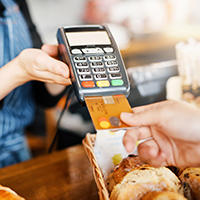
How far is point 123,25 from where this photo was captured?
1.13 meters

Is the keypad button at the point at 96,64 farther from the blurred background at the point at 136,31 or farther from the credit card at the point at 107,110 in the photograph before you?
the blurred background at the point at 136,31

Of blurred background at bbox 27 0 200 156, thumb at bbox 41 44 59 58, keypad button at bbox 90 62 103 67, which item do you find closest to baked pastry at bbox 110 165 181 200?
keypad button at bbox 90 62 103 67

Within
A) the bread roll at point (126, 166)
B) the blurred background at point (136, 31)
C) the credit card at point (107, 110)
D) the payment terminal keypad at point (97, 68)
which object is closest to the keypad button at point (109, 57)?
the payment terminal keypad at point (97, 68)

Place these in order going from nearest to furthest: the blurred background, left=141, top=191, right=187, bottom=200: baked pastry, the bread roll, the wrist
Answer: left=141, top=191, right=187, bottom=200: baked pastry → the bread roll → the wrist → the blurred background

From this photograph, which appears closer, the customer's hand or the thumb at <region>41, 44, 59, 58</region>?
the customer's hand

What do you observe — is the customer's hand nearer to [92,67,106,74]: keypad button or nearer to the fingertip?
the fingertip

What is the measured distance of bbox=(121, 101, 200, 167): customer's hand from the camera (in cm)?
42

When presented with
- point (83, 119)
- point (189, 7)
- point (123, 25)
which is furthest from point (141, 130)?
point (189, 7)

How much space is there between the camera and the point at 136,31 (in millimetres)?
1142

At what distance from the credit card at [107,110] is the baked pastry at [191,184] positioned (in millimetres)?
154

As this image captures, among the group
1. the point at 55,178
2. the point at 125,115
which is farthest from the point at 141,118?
the point at 55,178

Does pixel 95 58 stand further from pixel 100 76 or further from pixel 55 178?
pixel 55 178

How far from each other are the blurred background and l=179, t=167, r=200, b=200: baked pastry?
0.70 metres

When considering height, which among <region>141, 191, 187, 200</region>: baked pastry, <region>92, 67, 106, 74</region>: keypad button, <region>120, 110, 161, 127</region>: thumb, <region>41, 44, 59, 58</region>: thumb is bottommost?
<region>141, 191, 187, 200</region>: baked pastry
